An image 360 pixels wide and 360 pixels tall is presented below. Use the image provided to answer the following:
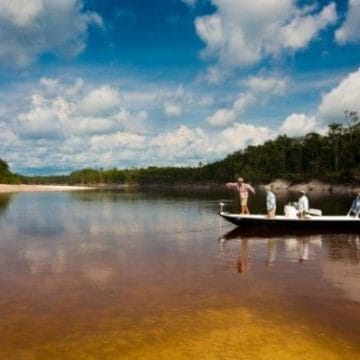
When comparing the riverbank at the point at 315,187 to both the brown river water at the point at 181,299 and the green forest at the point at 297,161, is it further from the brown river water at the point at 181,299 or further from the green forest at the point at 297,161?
the brown river water at the point at 181,299

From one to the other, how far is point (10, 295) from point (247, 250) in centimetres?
1116

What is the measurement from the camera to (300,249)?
20781 mm

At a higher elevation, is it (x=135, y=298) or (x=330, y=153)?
(x=330, y=153)

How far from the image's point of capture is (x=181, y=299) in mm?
12742

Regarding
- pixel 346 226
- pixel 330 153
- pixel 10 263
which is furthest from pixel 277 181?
pixel 10 263

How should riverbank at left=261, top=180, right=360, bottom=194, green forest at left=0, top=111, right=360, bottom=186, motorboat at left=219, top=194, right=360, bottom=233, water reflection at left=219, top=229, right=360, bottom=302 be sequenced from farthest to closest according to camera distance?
green forest at left=0, top=111, right=360, bottom=186 → riverbank at left=261, top=180, right=360, bottom=194 → motorboat at left=219, top=194, right=360, bottom=233 → water reflection at left=219, top=229, right=360, bottom=302

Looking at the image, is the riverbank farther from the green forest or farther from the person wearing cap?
the person wearing cap

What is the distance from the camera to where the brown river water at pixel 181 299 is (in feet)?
31.4

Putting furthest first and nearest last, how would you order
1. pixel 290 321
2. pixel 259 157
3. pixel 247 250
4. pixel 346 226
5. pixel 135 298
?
pixel 259 157
pixel 346 226
pixel 247 250
pixel 135 298
pixel 290 321

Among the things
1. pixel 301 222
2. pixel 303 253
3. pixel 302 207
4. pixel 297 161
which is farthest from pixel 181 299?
pixel 297 161

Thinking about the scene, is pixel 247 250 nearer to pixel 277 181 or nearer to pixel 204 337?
pixel 204 337

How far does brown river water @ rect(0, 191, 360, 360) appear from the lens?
9570 millimetres

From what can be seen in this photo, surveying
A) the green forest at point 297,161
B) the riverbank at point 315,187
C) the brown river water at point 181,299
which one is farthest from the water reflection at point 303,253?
the green forest at point 297,161

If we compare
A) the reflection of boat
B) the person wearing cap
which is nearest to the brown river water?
the reflection of boat
